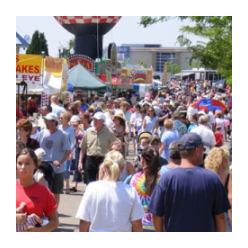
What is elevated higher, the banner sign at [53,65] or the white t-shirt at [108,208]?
the banner sign at [53,65]

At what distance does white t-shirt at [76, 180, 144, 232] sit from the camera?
197 inches

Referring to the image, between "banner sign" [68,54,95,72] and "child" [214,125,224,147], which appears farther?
"banner sign" [68,54,95,72]

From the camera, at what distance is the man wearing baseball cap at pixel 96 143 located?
9.48m

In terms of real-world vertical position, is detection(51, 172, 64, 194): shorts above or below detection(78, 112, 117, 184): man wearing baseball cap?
below

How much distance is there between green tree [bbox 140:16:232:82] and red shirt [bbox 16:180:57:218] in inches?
331

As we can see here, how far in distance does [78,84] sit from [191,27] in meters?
9.57

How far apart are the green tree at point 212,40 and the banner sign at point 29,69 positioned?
3.84 m

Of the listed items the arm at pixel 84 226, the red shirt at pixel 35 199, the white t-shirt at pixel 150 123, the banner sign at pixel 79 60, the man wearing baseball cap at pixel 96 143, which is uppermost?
the banner sign at pixel 79 60

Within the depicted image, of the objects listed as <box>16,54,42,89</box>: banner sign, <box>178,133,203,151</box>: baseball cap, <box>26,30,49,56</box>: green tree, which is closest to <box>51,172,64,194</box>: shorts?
<box>178,133,203,151</box>: baseball cap

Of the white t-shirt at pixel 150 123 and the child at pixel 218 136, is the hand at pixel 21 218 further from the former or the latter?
the white t-shirt at pixel 150 123

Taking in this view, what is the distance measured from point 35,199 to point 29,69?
12686mm

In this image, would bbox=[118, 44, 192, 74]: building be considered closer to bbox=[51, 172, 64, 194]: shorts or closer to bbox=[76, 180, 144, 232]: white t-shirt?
bbox=[51, 172, 64, 194]: shorts

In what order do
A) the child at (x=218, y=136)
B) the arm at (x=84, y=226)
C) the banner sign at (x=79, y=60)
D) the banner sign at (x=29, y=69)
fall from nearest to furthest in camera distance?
the arm at (x=84, y=226) < the child at (x=218, y=136) < the banner sign at (x=29, y=69) < the banner sign at (x=79, y=60)

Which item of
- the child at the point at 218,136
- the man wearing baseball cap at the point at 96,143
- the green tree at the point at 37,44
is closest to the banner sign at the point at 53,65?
the child at the point at 218,136
